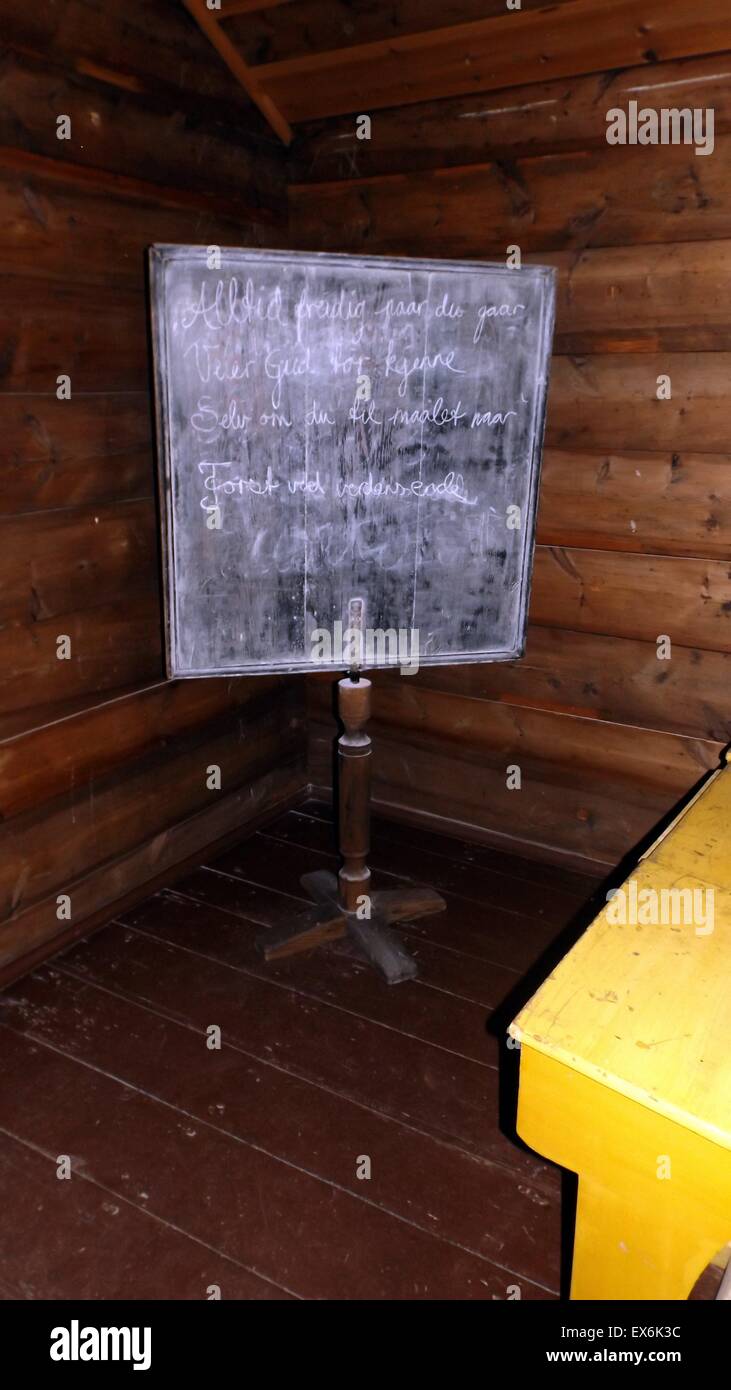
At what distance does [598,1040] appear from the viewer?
1.33 metres

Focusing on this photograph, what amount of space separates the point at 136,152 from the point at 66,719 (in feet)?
5.01

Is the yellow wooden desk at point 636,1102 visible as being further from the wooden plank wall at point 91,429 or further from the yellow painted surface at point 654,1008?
the wooden plank wall at point 91,429

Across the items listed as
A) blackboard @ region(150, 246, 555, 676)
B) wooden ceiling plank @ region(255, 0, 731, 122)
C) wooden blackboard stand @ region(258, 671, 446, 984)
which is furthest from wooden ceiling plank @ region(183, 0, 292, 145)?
wooden blackboard stand @ region(258, 671, 446, 984)

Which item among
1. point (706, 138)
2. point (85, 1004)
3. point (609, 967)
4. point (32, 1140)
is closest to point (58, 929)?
point (85, 1004)

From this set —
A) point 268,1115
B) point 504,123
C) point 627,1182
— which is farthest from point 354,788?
point 504,123

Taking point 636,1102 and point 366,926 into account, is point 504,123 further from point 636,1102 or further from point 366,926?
point 636,1102

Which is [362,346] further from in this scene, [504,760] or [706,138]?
[504,760]

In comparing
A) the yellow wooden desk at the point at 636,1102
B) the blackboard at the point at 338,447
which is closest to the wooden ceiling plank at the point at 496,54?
the blackboard at the point at 338,447

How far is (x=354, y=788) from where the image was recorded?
8.70ft

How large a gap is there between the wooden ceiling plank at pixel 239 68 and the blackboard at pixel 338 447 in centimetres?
101

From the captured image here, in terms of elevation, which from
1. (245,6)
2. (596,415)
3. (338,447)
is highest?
(245,6)

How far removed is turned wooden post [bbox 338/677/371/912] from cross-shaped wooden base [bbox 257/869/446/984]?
0.06 metres

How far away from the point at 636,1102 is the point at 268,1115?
110 centimetres

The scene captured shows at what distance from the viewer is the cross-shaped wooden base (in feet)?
8.48
